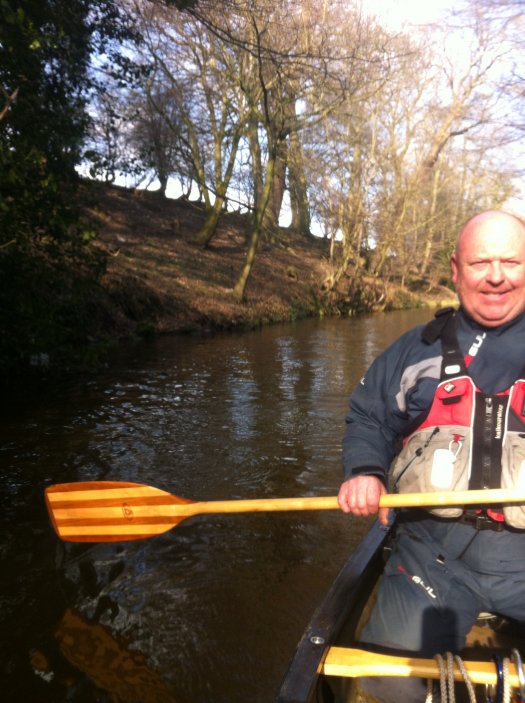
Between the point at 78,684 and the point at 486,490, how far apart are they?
2.05 metres

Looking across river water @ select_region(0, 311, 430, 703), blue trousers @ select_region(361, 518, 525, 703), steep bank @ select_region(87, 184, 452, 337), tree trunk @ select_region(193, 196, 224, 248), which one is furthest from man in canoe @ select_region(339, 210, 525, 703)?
tree trunk @ select_region(193, 196, 224, 248)

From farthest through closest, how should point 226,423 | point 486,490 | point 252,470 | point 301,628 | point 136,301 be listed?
point 136,301
point 226,423
point 252,470
point 301,628
point 486,490

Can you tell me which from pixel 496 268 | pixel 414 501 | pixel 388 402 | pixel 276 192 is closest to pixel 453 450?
pixel 414 501

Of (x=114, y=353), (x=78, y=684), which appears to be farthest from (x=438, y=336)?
(x=114, y=353)

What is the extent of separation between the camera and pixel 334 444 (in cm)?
671

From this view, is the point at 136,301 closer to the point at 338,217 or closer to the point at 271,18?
the point at 271,18

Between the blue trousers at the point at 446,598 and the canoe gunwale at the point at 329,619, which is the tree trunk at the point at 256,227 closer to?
the canoe gunwale at the point at 329,619

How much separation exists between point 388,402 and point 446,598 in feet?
2.56

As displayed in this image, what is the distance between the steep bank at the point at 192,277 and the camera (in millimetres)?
14727

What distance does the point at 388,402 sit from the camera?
2.66 m

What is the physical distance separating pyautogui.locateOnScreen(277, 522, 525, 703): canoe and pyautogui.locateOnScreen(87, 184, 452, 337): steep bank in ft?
20.0

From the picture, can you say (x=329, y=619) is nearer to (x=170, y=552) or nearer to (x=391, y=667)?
(x=391, y=667)

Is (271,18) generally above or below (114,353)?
above

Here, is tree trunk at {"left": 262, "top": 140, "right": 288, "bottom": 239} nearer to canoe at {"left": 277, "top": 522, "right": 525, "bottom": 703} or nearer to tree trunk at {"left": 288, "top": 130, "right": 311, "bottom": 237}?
tree trunk at {"left": 288, "top": 130, "right": 311, "bottom": 237}
